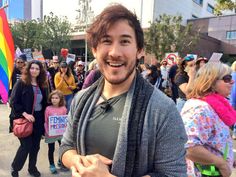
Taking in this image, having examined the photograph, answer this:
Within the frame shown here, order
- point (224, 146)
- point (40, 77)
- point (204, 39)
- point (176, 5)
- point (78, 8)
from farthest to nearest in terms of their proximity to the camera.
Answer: point (78, 8)
point (176, 5)
point (204, 39)
point (40, 77)
point (224, 146)

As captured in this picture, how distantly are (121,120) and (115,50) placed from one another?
33 cm

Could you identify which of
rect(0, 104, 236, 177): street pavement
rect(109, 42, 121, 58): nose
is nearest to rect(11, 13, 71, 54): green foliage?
rect(0, 104, 236, 177): street pavement

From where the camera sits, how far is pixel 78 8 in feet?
161

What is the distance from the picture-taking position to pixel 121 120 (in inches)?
49.4

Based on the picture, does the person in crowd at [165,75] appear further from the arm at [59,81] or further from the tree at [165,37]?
the tree at [165,37]

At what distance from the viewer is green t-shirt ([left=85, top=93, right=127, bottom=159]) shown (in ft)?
4.28

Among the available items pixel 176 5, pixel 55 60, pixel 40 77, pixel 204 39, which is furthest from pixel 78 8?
pixel 40 77

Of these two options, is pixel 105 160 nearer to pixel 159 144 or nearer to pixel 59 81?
pixel 159 144

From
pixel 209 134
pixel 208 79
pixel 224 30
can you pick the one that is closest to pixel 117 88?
pixel 209 134

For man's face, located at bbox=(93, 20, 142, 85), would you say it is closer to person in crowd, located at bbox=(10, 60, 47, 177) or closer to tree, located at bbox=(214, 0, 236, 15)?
person in crowd, located at bbox=(10, 60, 47, 177)

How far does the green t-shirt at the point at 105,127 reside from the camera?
1.30 meters

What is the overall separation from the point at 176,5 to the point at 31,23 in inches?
957

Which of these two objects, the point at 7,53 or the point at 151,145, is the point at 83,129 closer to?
the point at 151,145

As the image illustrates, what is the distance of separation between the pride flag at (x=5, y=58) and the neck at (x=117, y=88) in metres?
2.56
